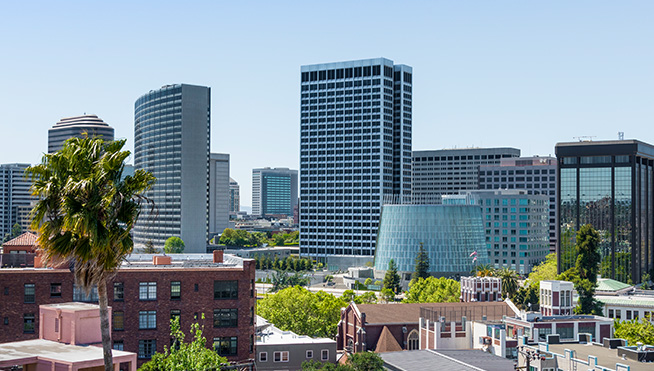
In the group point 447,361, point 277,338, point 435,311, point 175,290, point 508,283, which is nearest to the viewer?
point 175,290

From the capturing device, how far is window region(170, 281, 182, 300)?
3249 inches

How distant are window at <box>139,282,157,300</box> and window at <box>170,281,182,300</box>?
6.10 ft

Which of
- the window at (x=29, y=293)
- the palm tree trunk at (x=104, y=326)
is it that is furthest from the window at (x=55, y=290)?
the palm tree trunk at (x=104, y=326)

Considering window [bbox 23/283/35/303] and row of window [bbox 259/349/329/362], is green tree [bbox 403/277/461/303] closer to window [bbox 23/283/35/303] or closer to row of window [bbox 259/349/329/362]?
row of window [bbox 259/349/329/362]

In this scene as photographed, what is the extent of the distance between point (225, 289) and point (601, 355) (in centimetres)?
4558

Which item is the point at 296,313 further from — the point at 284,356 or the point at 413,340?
the point at 284,356

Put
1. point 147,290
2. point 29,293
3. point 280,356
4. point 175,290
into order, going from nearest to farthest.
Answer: point 29,293
point 147,290
point 175,290
point 280,356

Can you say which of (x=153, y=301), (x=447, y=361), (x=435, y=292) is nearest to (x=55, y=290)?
(x=153, y=301)

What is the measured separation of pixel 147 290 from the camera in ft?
269

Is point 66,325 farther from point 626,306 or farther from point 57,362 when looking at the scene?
point 626,306

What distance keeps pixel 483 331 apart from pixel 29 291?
62.7 metres

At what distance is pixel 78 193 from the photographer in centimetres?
3212

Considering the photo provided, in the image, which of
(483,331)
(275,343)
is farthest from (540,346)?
(275,343)

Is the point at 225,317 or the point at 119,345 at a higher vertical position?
the point at 225,317
